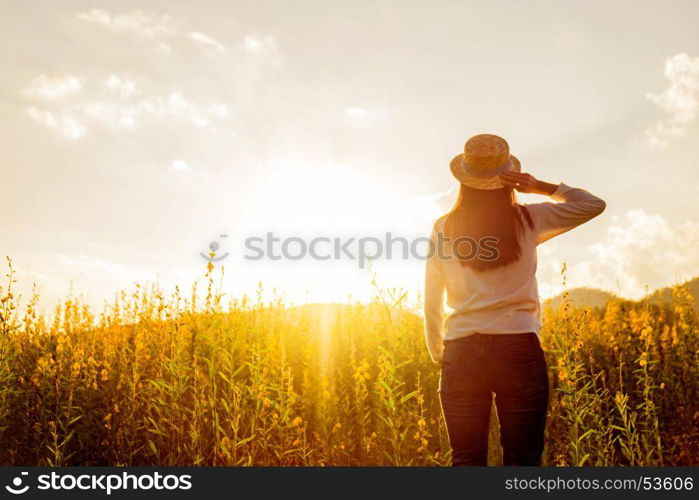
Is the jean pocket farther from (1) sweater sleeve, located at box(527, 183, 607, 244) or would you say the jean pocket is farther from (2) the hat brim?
(2) the hat brim

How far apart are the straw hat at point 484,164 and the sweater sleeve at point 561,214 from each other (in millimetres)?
264

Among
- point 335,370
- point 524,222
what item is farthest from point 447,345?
point 335,370

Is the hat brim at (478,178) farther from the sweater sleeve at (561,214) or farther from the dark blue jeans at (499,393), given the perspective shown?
the dark blue jeans at (499,393)

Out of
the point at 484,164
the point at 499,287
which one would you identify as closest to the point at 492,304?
the point at 499,287

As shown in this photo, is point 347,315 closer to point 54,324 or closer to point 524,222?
point 54,324

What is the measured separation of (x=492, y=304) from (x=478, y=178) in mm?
731

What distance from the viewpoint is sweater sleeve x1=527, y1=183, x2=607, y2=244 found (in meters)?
3.02

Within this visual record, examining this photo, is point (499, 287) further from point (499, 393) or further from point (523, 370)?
point (499, 393)

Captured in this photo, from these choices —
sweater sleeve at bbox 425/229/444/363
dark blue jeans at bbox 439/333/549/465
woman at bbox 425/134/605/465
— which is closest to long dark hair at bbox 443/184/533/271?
woman at bbox 425/134/605/465

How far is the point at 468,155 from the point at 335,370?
17.2 feet

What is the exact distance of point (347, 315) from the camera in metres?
10.0

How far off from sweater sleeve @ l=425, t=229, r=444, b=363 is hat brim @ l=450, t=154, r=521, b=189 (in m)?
0.34

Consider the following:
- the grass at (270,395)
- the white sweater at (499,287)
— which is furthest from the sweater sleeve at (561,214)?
the grass at (270,395)

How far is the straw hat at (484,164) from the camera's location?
306 centimetres
